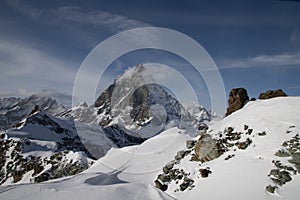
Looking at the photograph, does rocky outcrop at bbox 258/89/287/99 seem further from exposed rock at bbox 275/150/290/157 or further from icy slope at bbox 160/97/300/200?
exposed rock at bbox 275/150/290/157

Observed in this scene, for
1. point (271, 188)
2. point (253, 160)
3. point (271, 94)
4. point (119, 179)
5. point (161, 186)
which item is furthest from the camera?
point (271, 94)

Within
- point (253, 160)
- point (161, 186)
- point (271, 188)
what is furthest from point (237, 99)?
point (271, 188)

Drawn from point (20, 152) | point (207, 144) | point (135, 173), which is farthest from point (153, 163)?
point (20, 152)

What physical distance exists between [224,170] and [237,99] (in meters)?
13.2

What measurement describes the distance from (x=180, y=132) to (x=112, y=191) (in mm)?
23303

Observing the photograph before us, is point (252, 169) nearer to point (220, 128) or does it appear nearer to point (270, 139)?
point (270, 139)

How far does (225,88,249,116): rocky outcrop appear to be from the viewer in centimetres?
2845

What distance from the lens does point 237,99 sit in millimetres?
28828

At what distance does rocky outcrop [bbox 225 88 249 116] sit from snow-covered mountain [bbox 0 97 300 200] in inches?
143

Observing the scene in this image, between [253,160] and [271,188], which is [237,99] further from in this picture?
[271,188]

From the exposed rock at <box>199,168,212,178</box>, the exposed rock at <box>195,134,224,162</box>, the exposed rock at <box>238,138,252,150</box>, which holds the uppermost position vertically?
the exposed rock at <box>238,138,252,150</box>

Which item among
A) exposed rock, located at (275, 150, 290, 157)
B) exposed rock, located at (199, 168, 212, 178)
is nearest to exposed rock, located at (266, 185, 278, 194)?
exposed rock, located at (275, 150, 290, 157)

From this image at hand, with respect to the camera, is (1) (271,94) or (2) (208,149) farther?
(1) (271,94)

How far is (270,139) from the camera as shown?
18422 mm
